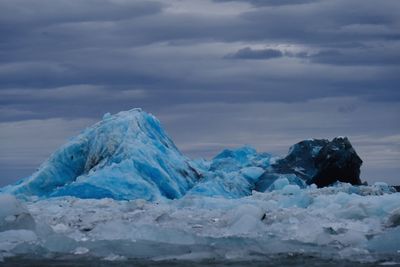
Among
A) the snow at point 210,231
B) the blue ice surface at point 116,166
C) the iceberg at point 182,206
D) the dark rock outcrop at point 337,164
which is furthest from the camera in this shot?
the dark rock outcrop at point 337,164

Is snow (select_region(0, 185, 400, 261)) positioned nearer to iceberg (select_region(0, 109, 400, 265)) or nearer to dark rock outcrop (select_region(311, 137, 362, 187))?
iceberg (select_region(0, 109, 400, 265))

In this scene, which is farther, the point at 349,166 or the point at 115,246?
the point at 349,166

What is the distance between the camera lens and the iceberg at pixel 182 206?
1288 cm

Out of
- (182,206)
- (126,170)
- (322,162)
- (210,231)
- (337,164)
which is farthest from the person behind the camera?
(322,162)

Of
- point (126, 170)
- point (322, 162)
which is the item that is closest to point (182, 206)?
point (126, 170)

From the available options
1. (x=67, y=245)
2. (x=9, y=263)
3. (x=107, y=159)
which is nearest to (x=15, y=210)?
(x=67, y=245)

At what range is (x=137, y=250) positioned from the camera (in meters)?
12.7

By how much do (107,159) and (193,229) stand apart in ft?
30.7

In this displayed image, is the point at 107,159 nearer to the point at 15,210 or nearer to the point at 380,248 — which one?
the point at 15,210

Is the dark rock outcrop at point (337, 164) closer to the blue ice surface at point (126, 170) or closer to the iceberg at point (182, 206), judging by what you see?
the iceberg at point (182, 206)

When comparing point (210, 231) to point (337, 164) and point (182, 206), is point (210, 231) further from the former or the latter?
point (337, 164)

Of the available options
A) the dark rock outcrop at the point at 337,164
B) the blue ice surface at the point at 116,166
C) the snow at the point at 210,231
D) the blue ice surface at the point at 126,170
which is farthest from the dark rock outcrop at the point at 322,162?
the snow at the point at 210,231

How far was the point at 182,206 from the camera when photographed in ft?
62.9

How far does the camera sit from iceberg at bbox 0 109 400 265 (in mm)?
12875
